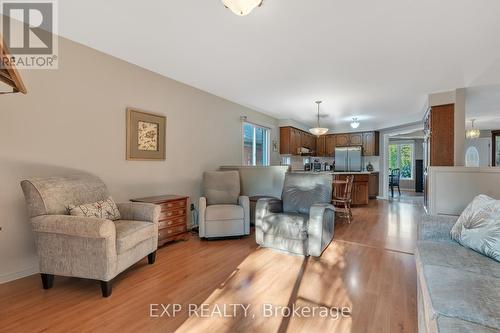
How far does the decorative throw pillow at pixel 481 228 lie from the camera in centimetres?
163

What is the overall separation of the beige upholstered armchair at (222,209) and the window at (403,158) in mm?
9301

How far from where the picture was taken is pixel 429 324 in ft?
3.57

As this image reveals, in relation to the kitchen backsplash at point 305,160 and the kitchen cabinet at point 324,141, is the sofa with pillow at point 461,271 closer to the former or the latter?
the kitchen cabinet at point 324,141

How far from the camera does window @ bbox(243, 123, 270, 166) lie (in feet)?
18.5

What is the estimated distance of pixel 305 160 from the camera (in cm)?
832

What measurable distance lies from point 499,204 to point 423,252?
2.28 feet

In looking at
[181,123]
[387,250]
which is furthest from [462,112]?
[181,123]

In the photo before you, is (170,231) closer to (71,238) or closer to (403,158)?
(71,238)

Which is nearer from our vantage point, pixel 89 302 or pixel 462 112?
pixel 89 302

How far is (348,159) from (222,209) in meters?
5.89

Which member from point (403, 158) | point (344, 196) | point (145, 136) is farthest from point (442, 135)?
point (403, 158)

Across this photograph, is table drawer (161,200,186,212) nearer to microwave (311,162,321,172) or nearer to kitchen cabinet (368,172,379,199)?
microwave (311,162,321,172)

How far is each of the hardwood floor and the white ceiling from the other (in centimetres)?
243

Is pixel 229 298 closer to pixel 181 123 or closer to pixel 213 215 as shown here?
pixel 213 215
